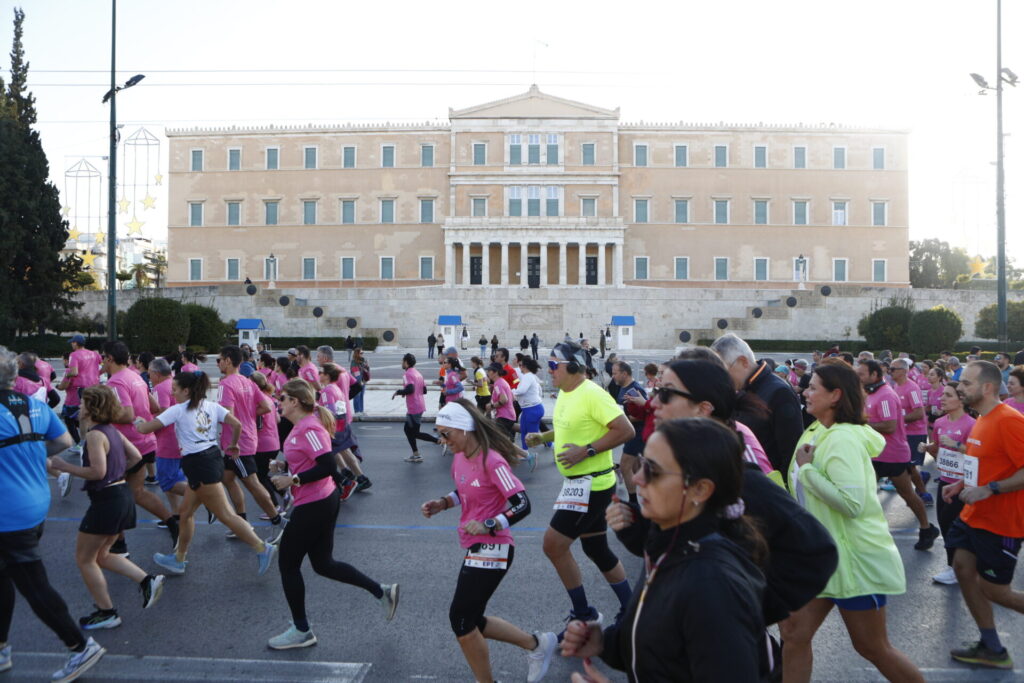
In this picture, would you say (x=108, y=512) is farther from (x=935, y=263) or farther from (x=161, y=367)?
(x=935, y=263)

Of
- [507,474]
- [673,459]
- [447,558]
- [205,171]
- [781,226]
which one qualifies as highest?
[205,171]

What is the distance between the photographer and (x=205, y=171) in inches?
2270

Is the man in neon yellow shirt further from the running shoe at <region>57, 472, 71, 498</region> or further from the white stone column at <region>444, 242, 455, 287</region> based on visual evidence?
the white stone column at <region>444, 242, 455, 287</region>

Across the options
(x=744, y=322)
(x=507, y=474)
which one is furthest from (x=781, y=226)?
(x=507, y=474)

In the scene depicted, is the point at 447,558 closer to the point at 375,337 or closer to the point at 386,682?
the point at 386,682

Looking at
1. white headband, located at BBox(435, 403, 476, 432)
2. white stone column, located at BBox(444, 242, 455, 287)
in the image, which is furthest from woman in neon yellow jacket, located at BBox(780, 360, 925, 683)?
white stone column, located at BBox(444, 242, 455, 287)

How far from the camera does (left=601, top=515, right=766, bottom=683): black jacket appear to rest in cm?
176

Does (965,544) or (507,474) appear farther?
(965,544)

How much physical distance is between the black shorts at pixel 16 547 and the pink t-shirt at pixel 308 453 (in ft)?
4.63

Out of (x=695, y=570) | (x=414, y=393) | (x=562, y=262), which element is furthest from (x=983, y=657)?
(x=562, y=262)

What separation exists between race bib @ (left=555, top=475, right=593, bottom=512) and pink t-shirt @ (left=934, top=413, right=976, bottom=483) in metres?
2.33

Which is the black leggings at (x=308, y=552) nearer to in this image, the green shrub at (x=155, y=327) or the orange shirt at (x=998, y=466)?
the orange shirt at (x=998, y=466)

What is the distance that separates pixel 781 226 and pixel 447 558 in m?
54.1

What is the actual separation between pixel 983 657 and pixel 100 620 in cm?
531
